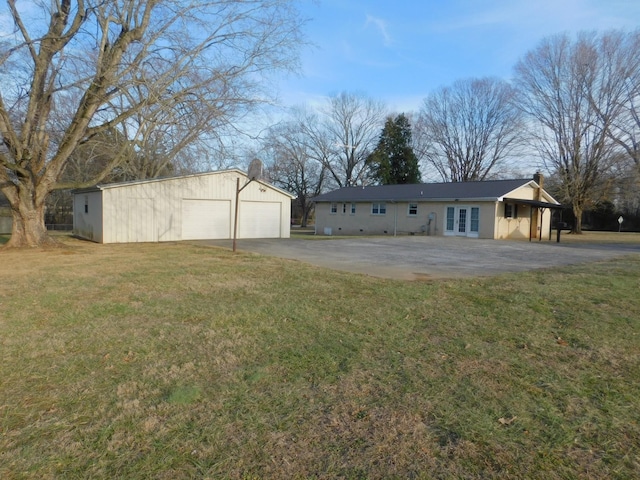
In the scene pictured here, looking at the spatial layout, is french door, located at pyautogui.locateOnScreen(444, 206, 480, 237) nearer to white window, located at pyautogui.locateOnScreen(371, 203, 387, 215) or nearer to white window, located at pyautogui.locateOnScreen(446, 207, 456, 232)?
white window, located at pyautogui.locateOnScreen(446, 207, 456, 232)

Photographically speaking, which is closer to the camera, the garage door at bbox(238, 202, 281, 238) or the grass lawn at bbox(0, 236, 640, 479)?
the grass lawn at bbox(0, 236, 640, 479)

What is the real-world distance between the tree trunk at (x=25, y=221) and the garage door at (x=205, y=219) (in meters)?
6.59

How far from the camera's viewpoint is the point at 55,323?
489cm

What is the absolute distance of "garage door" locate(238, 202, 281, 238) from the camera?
21625 millimetres

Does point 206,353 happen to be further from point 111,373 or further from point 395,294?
point 395,294

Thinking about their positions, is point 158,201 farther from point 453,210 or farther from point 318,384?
point 318,384

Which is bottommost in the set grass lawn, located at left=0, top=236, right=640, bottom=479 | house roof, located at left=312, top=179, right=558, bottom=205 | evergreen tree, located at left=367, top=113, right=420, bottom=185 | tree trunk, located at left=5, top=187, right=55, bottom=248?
grass lawn, located at left=0, top=236, right=640, bottom=479

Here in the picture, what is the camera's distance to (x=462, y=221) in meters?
25.5

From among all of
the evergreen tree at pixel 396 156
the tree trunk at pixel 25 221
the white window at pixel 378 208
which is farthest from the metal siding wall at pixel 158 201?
the evergreen tree at pixel 396 156

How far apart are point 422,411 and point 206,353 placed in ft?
6.97

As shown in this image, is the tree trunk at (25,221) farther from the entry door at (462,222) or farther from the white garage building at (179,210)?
the entry door at (462,222)

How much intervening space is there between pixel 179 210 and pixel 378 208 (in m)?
14.8

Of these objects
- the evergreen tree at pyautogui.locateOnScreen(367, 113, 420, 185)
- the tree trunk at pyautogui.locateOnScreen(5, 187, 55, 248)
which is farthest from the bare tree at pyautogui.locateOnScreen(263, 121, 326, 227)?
the tree trunk at pyautogui.locateOnScreen(5, 187, 55, 248)

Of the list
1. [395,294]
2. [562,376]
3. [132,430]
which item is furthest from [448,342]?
[132,430]
